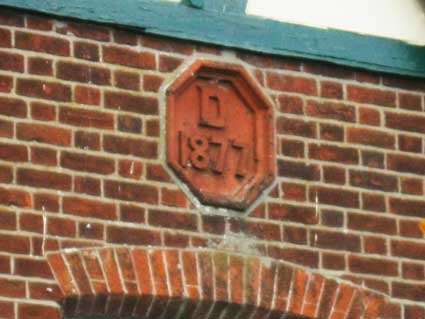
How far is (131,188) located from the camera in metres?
10.4

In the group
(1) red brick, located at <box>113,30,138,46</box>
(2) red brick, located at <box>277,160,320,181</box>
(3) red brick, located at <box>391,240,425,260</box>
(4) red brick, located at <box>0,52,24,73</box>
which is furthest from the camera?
(3) red brick, located at <box>391,240,425,260</box>

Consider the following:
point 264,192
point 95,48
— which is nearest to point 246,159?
point 264,192

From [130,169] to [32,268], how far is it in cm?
65

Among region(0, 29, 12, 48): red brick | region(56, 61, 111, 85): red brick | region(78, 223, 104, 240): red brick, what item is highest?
region(0, 29, 12, 48): red brick

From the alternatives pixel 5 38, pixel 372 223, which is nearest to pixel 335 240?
pixel 372 223

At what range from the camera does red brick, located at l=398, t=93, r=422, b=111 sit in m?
11.0

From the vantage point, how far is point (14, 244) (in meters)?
10.1

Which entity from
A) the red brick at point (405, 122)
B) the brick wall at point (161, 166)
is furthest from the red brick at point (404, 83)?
the red brick at point (405, 122)

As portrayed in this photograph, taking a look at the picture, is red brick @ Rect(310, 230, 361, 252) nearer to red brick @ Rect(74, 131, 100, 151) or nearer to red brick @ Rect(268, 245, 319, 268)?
red brick @ Rect(268, 245, 319, 268)

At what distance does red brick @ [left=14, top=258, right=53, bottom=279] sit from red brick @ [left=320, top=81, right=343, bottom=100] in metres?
1.61

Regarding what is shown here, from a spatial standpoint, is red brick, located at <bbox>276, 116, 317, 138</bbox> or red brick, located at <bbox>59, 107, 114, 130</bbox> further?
red brick, located at <bbox>276, 116, 317, 138</bbox>

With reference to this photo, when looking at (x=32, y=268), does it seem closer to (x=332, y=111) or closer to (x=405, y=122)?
(x=332, y=111)

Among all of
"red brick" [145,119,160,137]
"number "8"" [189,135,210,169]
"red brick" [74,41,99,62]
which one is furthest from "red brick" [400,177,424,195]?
"red brick" [74,41,99,62]

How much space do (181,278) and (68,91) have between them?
943mm
